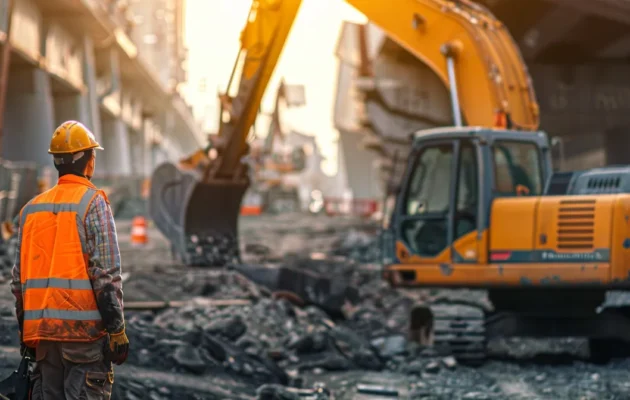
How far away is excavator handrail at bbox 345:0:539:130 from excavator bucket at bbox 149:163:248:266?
4.12 meters

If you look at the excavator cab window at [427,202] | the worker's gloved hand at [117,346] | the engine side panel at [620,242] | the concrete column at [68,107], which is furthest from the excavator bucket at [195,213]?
the concrete column at [68,107]

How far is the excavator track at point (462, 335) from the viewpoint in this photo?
10109mm

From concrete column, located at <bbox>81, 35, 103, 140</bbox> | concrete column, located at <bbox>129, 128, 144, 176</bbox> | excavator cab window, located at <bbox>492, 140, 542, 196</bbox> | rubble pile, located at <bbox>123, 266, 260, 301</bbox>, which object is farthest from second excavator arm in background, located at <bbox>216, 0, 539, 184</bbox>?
concrete column, located at <bbox>129, 128, 144, 176</bbox>

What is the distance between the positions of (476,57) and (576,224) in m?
2.90

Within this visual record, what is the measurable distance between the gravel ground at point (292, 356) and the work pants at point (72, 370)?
227 cm

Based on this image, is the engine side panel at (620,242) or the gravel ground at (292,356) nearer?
the gravel ground at (292,356)

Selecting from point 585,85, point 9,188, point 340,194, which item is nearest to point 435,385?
point 9,188

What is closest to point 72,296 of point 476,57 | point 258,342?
point 258,342

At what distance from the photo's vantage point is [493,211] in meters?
10.1

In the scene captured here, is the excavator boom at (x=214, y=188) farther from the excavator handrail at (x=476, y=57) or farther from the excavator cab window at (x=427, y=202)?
the excavator cab window at (x=427, y=202)

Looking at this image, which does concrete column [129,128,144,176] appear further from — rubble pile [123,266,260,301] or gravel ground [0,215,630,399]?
rubble pile [123,266,260,301]

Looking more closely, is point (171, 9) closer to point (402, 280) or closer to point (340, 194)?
point (340, 194)

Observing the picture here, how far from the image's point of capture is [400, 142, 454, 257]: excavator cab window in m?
10.7

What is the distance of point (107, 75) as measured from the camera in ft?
142
